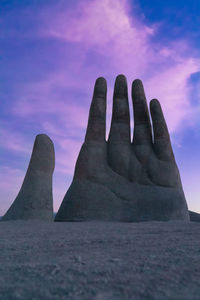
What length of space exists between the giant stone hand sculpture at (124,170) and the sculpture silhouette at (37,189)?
45.7 inches

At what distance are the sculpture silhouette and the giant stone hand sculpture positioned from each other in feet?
3.81

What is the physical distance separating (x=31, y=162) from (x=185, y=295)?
35.4ft

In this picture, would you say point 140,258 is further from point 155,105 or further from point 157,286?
point 155,105

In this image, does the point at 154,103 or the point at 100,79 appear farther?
the point at 100,79

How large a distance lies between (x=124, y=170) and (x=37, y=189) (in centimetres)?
378

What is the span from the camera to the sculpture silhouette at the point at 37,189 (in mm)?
10641

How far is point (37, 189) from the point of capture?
36.1 feet

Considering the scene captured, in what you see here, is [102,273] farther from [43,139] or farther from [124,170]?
[43,139]

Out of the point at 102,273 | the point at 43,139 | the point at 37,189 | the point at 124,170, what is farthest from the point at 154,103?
the point at 102,273

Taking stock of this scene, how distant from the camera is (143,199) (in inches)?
386

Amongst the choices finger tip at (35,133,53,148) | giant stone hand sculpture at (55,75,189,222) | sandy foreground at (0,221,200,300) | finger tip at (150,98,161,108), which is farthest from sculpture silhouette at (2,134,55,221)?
sandy foreground at (0,221,200,300)

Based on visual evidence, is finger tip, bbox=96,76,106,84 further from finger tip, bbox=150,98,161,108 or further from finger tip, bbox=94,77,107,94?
finger tip, bbox=150,98,161,108

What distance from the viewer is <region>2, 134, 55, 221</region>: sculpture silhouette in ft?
34.9

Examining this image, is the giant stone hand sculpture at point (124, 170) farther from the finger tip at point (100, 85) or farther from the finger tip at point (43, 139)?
the finger tip at point (43, 139)
